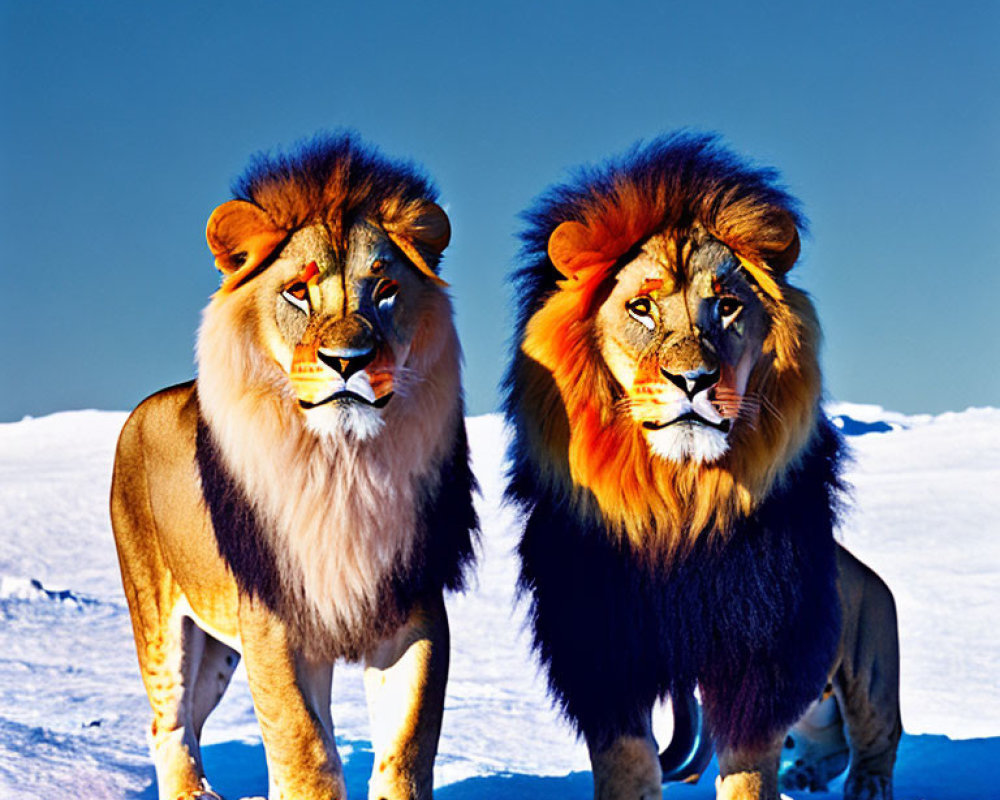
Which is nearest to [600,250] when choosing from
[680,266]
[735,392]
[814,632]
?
[680,266]

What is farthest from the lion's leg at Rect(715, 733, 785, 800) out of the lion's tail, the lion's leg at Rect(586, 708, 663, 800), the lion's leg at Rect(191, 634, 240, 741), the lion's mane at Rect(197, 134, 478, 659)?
the lion's leg at Rect(191, 634, 240, 741)

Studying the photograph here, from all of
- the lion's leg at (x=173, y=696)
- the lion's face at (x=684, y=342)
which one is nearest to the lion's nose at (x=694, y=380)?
the lion's face at (x=684, y=342)

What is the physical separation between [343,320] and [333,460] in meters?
0.35

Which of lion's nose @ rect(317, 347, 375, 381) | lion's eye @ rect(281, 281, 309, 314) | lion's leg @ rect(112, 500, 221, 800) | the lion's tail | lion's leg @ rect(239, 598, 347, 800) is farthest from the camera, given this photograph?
the lion's tail

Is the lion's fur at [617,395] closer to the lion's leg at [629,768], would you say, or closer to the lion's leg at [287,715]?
the lion's leg at [629,768]

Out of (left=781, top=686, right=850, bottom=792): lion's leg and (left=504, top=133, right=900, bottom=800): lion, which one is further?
(left=781, top=686, right=850, bottom=792): lion's leg

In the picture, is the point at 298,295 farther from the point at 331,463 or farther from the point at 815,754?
the point at 815,754

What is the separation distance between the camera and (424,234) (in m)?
3.23

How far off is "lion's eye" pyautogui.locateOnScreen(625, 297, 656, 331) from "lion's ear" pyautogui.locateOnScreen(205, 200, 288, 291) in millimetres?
808

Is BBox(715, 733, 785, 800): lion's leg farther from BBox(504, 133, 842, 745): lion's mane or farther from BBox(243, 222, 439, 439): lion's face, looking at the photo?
BBox(243, 222, 439, 439): lion's face

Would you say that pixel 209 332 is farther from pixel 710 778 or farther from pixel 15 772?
pixel 710 778

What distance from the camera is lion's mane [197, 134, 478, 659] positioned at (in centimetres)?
314

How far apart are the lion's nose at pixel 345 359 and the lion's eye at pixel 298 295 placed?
0.16m

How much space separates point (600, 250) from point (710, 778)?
1979 millimetres
